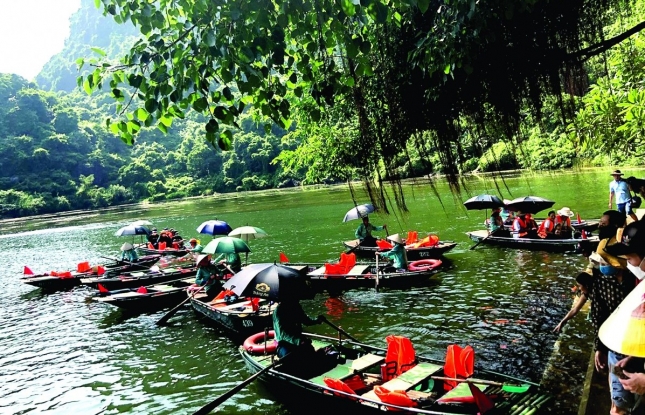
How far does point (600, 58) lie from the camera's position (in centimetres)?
656

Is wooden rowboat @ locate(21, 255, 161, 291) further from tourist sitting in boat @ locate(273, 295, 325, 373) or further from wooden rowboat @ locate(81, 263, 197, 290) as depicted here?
tourist sitting in boat @ locate(273, 295, 325, 373)

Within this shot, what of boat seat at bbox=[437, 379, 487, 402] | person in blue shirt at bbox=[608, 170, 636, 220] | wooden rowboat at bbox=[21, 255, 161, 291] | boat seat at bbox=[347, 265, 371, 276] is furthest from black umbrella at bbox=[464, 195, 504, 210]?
wooden rowboat at bbox=[21, 255, 161, 291]

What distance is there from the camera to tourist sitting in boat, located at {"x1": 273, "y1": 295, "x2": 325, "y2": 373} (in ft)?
28.2

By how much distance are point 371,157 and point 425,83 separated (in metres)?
1.09

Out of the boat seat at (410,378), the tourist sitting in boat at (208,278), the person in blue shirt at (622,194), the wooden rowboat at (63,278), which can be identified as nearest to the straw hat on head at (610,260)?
the boat seat at (410,378)

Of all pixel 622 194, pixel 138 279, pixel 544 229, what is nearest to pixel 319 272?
pixel 138 279

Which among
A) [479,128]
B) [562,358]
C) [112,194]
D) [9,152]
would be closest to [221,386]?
[562,358]

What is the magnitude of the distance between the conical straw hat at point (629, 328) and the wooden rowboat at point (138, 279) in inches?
769

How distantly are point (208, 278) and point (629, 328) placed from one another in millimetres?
13783

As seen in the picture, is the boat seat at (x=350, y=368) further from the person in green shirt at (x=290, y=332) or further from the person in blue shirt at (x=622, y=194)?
the person in blue shirt at (x=622, y=194)

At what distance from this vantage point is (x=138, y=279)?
2048 centimetres

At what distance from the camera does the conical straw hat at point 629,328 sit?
3145 millimetres

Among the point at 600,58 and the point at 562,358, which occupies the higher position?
the point at 600,58

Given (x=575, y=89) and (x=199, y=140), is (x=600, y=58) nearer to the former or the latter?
(x=575, y=89)
